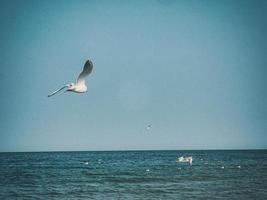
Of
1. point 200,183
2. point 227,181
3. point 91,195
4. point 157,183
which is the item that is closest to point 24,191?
point 91,195

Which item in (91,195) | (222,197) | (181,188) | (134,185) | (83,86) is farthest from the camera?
(134,185)

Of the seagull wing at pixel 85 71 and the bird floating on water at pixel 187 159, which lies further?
the bird floating on water at pixel 187 159

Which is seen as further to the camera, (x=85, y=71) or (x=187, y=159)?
(x=187, y=159)

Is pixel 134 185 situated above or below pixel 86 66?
below

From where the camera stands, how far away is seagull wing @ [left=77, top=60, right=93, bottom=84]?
43.7ft

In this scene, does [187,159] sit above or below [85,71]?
below

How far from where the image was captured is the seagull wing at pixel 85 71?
13316 millimetres

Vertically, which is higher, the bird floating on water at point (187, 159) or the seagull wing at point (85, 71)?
the seagull wing at point (85, 71)

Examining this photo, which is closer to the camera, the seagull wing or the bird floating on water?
the seagull wing

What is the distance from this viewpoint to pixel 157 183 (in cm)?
3431

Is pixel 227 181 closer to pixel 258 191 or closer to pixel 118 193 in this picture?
pixel 258 191

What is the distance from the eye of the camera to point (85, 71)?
45.3 feet

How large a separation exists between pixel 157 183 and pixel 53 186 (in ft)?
24.6

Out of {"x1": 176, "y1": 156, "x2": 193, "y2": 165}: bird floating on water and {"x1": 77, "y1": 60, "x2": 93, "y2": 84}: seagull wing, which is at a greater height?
{"x1": 77, "y1": 60, "x2": 93, "y2": 84}: seagull wing
